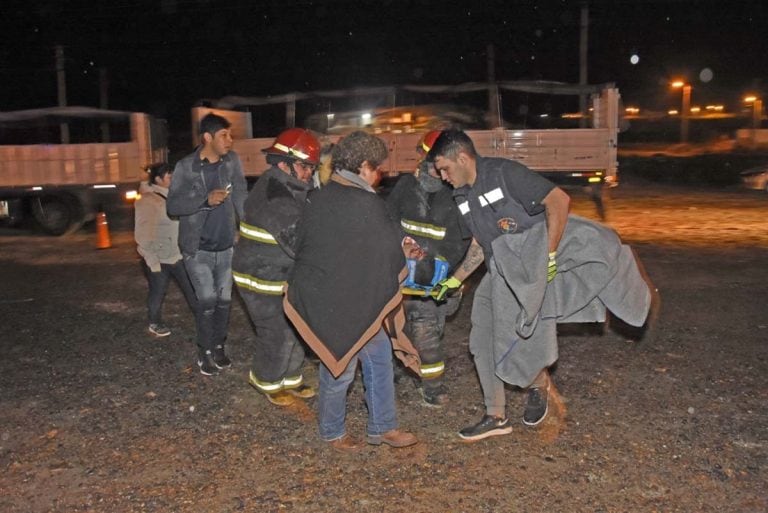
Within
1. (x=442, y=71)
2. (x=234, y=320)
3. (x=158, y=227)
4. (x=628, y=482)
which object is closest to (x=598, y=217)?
(x=234, y=320)

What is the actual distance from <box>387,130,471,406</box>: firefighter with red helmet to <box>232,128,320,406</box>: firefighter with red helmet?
2.24ft

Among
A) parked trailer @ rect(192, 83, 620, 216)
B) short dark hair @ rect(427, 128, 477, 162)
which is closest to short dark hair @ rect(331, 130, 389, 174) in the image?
short dark hair @ rect(427, 128, 477, 162)

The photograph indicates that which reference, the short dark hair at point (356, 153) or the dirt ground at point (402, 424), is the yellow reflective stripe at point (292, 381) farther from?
the short dark hair at point (356, 153)

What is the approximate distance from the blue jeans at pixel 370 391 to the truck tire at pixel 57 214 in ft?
36.3

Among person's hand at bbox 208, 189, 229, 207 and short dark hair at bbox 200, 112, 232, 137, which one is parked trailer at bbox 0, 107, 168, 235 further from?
person's hand at bbox 208, 189, 229, 207

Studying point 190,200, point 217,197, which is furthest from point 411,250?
point 190,200

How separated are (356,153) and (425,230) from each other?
1132 mm

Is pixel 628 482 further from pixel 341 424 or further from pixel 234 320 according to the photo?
pixel 234 320

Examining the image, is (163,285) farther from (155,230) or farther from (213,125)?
(213,125)

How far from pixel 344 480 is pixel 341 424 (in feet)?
1.30

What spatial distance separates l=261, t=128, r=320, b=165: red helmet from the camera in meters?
4.52

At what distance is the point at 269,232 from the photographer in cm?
450

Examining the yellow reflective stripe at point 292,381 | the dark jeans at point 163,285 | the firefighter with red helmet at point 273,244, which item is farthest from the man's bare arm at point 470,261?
the dark jeans at point 163,285

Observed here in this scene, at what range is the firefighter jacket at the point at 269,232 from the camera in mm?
4441
